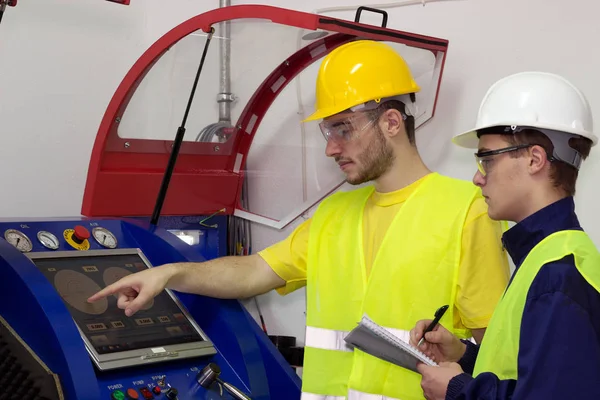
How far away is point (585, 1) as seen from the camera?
1.99 m

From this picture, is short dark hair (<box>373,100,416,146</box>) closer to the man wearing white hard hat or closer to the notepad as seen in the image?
the man wearing white hard hat

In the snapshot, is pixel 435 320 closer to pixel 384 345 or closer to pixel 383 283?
pixel 384 345

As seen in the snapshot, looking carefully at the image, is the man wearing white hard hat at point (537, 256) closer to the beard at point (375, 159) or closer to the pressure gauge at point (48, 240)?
the beard at point (375, 159)

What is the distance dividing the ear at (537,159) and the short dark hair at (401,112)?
2.23ft

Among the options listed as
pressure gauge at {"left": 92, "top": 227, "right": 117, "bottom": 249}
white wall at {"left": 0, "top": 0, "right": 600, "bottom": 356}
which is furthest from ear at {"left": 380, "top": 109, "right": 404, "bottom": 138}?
pressure gauge at {"left": 92, "top": 227, "right": 117, "bottom": 249}

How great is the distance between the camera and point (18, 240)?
69.6 inches

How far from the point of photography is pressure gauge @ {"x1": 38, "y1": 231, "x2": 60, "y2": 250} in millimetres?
1815

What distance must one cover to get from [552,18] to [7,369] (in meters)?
1.65

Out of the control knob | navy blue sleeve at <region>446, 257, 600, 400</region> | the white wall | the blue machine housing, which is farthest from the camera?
the white wall

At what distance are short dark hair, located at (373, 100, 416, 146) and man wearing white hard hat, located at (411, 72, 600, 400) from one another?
0.53 meters

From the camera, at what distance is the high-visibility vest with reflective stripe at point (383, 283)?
1737 mm

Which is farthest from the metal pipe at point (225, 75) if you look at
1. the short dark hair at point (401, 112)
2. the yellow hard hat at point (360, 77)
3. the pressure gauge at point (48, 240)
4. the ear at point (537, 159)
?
the ear at point (537, 159)

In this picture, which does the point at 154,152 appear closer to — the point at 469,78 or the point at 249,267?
the point at 249,267

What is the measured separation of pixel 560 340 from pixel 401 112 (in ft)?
3.21
